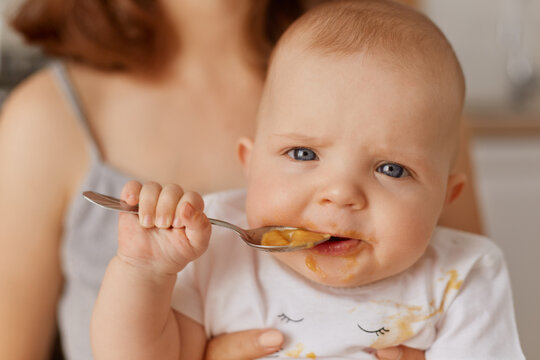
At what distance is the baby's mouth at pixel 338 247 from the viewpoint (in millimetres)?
750

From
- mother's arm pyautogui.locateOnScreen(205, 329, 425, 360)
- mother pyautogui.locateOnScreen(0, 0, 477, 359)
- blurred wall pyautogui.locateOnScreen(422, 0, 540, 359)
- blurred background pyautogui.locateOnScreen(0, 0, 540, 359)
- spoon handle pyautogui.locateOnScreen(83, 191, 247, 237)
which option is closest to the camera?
spoon handle pyautogui.locateOnScreen(83, 191, 247, 237)

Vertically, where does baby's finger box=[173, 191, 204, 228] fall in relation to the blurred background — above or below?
above

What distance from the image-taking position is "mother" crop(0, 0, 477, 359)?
3.75 ft

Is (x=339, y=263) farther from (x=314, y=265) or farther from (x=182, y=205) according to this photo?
(x=182, y=205)

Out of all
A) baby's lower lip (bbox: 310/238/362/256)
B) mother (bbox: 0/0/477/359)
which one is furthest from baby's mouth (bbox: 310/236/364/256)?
mother (bbox: 0/0/477/359)

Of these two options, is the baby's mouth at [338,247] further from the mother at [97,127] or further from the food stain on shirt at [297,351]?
the mother at [97,127]

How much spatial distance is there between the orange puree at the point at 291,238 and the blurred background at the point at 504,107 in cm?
75

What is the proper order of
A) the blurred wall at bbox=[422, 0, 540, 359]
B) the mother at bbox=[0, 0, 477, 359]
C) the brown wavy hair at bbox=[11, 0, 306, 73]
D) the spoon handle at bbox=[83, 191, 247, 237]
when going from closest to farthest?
the spoon handle at bbox=[83, 191, 247, 237]
the mother at bbox=[0, 0, 477, 359]
the brown wavy hair at bbox=[11, 0, 306, 73]
the blurred wall at bbox=[422, 0, 540, 359]

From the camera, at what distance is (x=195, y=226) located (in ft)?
2.33

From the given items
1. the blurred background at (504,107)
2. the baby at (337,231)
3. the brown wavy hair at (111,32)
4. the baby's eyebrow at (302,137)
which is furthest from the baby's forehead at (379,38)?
the blurred background at (504,107)

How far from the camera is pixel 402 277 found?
2.79ft

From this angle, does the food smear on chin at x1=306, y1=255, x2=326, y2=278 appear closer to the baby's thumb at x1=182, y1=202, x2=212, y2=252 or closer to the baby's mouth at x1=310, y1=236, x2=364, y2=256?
the baby's mouth at x1=310, y1=236, x2=364, y2=256

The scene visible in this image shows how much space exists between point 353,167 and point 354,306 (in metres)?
0.20

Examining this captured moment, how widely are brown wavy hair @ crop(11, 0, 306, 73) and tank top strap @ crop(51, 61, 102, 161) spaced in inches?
2.7
